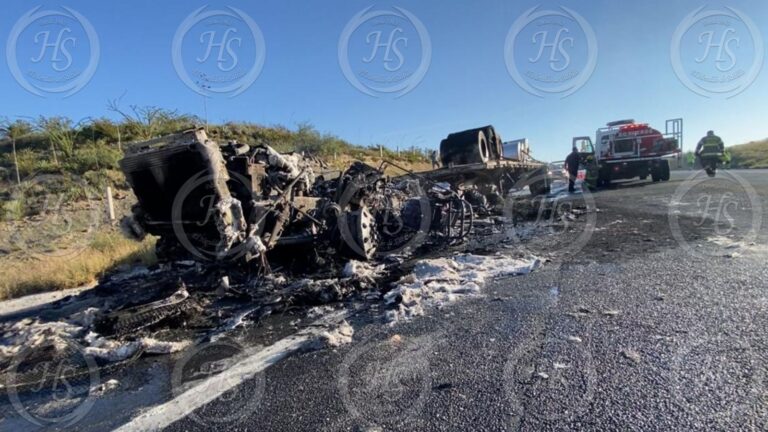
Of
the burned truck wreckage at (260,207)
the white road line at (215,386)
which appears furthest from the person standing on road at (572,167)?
the white road line at (215,386)

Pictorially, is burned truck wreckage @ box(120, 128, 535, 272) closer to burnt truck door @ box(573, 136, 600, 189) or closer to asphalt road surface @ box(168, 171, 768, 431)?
asphalt road surface @ box(168, 171, 768, 431)

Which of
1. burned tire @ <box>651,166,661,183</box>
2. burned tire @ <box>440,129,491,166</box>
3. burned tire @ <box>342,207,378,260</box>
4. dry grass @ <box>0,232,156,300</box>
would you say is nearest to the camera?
burned tire @ <box>342,207,378,260</box>

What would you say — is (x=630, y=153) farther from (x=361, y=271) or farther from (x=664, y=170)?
(x=361, y=271)

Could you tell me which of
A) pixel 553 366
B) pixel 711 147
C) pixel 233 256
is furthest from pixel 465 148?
pixel 711 147

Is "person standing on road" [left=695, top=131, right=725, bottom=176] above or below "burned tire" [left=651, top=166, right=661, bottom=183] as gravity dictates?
above

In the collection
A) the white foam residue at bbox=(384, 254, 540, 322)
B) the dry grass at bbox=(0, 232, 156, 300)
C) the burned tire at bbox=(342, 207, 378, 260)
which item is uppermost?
the burned tire at bbox=(342, 207, 378, 260)

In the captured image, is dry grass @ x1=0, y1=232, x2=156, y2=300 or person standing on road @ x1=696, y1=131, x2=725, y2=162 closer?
dry grass @ x1=0, y1=232, x2=156, y2=300

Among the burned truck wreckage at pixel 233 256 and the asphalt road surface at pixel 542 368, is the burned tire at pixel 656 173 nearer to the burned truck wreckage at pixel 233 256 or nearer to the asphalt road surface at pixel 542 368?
the burned truck wreckage at pixel 233 256

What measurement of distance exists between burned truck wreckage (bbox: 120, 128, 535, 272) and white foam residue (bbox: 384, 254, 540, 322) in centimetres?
122

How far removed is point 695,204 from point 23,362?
11.9 metres

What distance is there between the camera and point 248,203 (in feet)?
16.1

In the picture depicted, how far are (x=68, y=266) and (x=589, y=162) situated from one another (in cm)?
1622

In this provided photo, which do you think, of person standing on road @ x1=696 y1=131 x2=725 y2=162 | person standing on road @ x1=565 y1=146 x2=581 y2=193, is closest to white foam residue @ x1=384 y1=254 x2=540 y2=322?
person standing on road @ x1=565 y1=146 x2=581 y2=193

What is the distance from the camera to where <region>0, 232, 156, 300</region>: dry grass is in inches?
249
